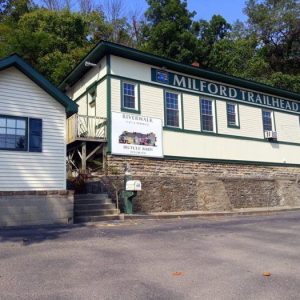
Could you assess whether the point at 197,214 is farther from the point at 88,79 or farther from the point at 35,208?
the point at 88,79

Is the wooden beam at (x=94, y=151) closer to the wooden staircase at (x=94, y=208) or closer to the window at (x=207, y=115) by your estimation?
the wooden staircase at (x=94, y=208)

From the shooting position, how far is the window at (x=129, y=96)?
745 inches

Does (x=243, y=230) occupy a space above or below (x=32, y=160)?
below

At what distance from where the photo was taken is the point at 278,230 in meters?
11.8

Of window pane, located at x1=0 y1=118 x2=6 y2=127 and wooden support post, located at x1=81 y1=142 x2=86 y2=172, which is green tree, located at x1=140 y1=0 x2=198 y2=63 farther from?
window pane, located at x1=0 y1=118 x2=6 y2=127

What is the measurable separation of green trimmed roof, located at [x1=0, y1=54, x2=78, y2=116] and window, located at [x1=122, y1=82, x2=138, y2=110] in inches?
182

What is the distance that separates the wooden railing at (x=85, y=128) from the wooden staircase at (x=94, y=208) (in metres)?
3.19

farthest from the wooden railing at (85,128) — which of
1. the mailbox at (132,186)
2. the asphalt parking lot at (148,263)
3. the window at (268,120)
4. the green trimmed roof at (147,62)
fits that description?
the window at (268,120)

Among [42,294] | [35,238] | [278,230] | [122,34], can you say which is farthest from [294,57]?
[42,294]

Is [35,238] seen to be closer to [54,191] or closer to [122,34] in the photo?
[54,191]

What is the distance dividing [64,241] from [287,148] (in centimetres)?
1918

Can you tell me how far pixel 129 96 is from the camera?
62.6 ft

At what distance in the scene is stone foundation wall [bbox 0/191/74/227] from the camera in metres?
12.5

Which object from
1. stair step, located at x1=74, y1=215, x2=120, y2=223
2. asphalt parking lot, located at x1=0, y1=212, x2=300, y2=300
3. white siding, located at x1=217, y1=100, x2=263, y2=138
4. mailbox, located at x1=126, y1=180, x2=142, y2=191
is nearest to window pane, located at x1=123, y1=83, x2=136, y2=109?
mailbox, located at x1=126, y1=180, x2=142, y2=191
